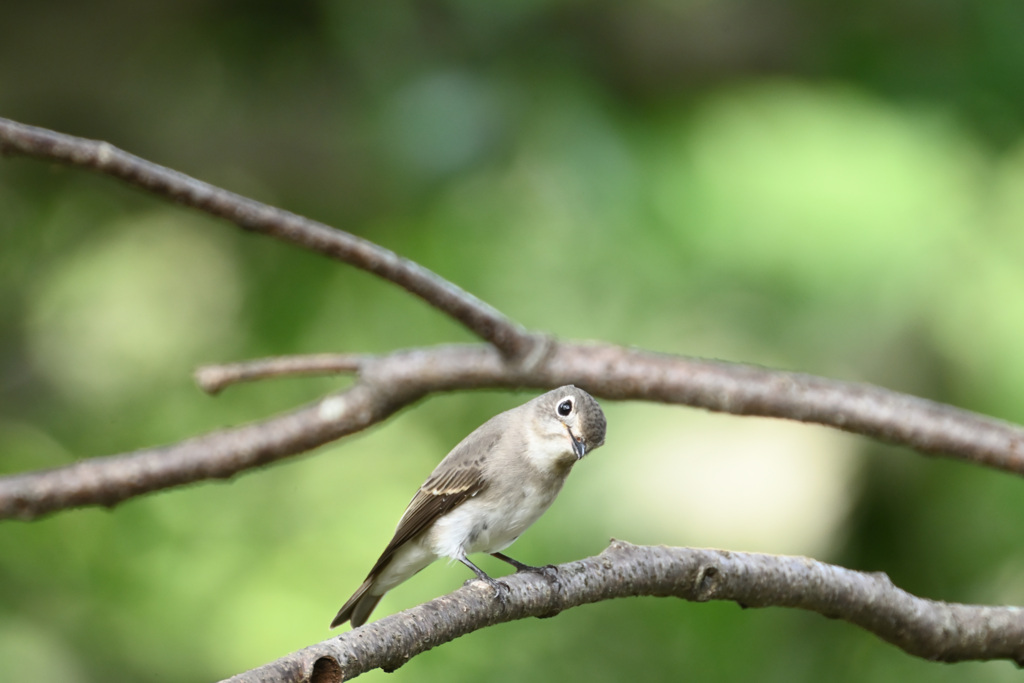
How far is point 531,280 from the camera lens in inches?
107

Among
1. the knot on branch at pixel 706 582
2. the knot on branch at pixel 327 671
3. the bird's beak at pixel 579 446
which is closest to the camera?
the knot on branch at pixel 327 671

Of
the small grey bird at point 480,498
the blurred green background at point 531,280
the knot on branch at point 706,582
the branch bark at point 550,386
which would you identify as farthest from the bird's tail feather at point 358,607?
the blurred green background at point 531,280

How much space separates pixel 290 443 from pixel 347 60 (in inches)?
51.1

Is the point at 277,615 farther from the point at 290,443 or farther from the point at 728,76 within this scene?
the point at 728,76

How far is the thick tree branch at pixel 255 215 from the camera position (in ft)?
5.05

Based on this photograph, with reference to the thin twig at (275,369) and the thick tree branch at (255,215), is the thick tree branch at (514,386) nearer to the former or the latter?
the thin twig at (275,369)

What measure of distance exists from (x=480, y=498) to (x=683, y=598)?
1.16ft

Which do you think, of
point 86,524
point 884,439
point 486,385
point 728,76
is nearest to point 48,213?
point 86,524

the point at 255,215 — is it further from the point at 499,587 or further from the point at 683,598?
the point at 683,598

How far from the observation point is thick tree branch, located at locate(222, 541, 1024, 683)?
1.05 m

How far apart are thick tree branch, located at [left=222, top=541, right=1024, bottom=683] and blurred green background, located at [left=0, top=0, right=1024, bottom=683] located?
752 mm

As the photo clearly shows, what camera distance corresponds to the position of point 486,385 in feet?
6.75

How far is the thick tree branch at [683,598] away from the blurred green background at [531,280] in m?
0.75

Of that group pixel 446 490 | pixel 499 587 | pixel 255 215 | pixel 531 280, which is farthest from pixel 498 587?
pixel 531 280
